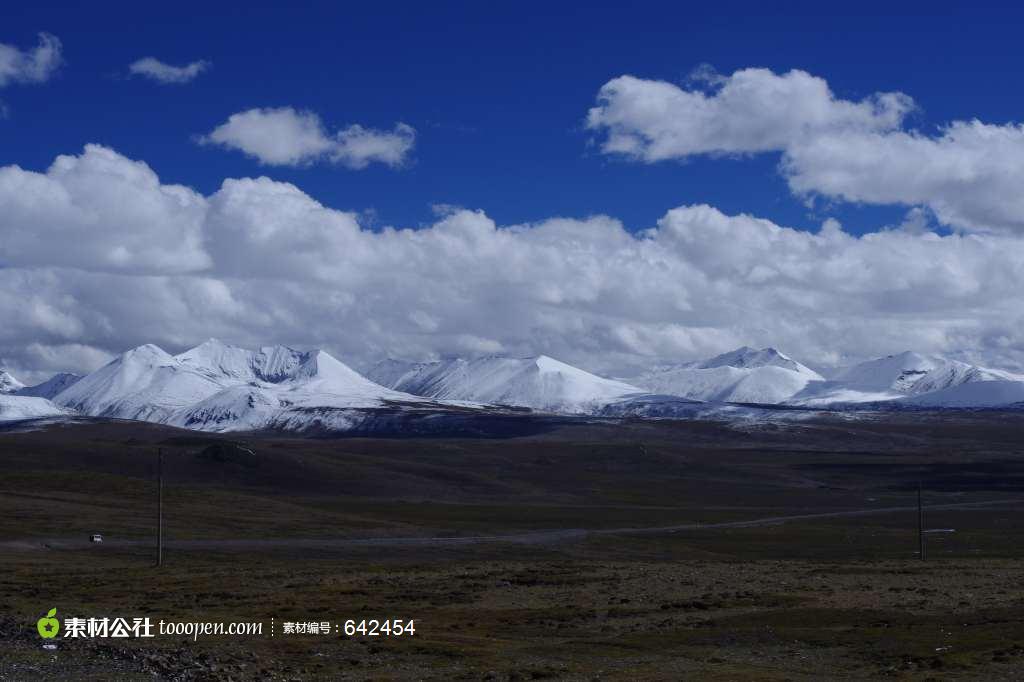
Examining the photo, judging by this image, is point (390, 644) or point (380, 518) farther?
point (380, 518)

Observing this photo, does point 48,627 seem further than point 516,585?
No

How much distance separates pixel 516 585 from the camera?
52.8m

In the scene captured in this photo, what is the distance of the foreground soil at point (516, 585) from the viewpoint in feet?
102

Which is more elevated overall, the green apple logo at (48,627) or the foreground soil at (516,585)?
the green apple logo at (48,627)

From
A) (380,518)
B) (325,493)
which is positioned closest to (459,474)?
(325,493)

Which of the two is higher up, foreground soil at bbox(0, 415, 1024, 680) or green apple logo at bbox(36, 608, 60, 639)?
green apple logo at bbox(36, 608, 60, 639)

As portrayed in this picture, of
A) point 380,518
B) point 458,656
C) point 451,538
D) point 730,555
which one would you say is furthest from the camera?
point 380,518

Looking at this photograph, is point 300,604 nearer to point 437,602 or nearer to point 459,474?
point 437,602

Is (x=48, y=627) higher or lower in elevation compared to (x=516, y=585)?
higher

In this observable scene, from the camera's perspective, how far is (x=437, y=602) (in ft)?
153

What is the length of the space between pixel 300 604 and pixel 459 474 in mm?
134864

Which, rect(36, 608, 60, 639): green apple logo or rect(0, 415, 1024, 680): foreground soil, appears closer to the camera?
rect(0, 415, 1024, 680): foreground soil

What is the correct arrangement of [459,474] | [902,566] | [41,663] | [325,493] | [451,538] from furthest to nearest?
[459,474] → [325,493] → [451,538] → [902,566] → [41,663]

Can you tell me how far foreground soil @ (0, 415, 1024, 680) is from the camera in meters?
31.0
